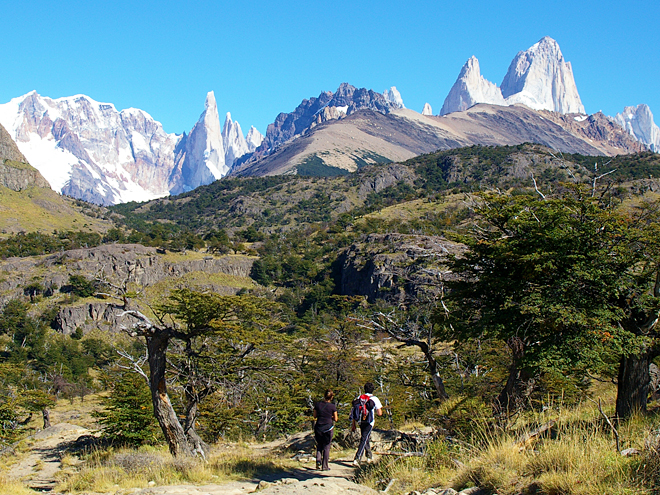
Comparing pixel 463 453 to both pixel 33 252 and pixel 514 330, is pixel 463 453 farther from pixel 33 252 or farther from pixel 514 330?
pixel 33 252

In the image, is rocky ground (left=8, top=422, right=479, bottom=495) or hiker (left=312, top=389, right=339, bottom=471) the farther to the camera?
hiker (left=312, top=389, right=339, bottom=471)

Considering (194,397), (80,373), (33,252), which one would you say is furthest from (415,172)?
(194,397)

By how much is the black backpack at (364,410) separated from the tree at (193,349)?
443 centimetres

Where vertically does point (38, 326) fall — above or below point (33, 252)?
below

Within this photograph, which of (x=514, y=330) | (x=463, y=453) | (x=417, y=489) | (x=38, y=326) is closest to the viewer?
(x=417, y=489)

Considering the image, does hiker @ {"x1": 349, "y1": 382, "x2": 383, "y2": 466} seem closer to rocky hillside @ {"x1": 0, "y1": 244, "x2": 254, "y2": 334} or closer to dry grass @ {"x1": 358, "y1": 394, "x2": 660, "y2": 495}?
dry grass @ {"x1": 358, "y1": 394, "x2": 660, "y2": 495}

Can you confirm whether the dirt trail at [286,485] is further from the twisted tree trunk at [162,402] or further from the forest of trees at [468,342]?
the twisted tree trunk at [162,402]

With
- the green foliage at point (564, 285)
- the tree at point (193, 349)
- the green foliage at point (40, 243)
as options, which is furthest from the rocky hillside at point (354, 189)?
the green foliage at point (564, 285)

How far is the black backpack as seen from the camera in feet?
Result: 28.8

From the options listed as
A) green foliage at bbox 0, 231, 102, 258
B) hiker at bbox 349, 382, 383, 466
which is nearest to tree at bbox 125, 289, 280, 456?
hiker at bbox 349, 382, 383, 466

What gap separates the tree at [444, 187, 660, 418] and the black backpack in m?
2.83

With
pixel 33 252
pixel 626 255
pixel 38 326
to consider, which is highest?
pixel 33 252

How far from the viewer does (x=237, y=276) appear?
92.6 meters

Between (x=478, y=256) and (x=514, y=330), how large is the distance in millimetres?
2901
